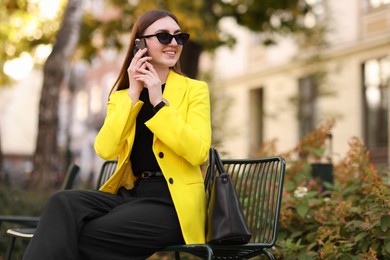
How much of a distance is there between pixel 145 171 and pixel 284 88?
865 inches

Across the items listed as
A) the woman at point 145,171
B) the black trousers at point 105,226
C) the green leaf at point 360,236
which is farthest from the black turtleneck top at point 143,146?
the green leaf at point 360,236

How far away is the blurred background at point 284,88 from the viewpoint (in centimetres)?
462

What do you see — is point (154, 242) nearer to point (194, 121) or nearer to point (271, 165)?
point (194, 121)

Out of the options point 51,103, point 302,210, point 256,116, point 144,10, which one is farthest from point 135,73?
point 256,116

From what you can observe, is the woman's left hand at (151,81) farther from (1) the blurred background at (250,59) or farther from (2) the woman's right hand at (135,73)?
(1) the blurred background at (250,59)

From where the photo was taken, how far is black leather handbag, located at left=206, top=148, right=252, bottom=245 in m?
3.20

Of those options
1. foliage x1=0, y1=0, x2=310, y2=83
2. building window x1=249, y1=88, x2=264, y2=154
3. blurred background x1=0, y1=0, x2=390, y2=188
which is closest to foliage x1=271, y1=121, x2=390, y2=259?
blurred background x1=0, y1=0, x2=390, y2=188

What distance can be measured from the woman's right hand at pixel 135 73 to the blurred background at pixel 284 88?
1.40m

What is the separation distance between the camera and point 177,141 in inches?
129

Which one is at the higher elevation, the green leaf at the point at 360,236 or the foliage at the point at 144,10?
the foliage at the point at 144,10

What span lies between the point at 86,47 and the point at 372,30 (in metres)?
9.19

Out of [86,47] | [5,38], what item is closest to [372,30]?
[86,47]

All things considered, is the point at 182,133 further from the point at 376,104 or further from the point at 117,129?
the point at 376,104

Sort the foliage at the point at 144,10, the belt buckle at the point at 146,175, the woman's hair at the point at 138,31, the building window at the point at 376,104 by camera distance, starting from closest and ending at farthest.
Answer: the belt buckle at the point at 146,175 < the woman's hair at the point at 138,31 < the foliage at the point at 144,10 < the building window at the point at 376,104
